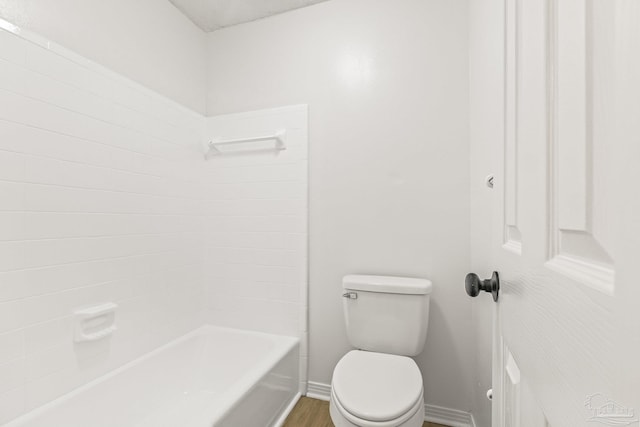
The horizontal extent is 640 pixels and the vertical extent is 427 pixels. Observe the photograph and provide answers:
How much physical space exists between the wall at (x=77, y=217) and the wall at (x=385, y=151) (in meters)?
0.86

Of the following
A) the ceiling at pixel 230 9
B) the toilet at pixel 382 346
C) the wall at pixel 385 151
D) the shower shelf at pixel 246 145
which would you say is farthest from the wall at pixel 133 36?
the toilet at pixel 382 346

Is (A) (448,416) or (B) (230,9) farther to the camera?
(B) (230,9)

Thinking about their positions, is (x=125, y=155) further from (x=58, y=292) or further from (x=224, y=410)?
(x=224, y=410)

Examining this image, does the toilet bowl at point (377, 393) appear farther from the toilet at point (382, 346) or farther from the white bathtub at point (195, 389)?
Answer: the white bathtub at point (195, 389)

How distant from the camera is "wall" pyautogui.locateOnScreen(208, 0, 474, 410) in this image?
62.8 inches

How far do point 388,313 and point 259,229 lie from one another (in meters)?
0.97

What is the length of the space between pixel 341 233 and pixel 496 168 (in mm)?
1188

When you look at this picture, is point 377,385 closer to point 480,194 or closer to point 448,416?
point 448,416

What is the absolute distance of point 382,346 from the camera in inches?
60.2

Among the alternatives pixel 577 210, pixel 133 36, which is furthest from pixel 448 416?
pixel 133 36

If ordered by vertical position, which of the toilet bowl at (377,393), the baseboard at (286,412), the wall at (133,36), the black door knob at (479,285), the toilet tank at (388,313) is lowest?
the baseboard at (286,412)

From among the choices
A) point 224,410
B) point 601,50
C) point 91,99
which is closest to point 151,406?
point 224,410

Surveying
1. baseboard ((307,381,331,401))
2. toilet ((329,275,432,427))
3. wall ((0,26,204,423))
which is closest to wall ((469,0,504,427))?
toilet ((329,275,432,427))

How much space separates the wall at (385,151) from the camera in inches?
62.8
